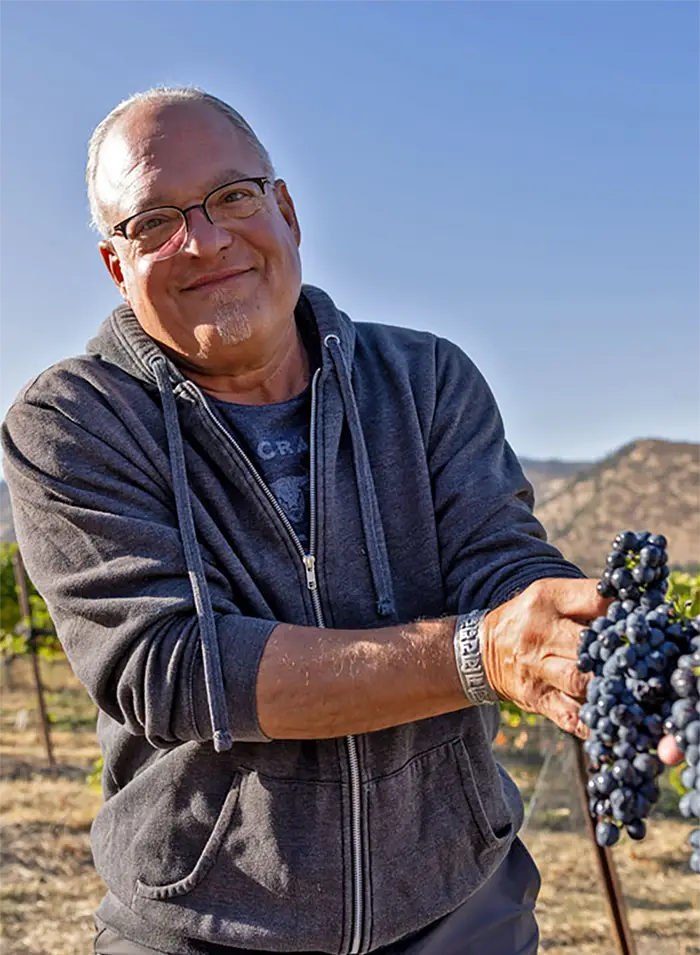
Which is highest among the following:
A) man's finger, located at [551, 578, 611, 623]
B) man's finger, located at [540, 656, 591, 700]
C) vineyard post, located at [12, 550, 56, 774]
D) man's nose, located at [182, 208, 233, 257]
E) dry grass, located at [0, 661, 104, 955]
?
man's nose, located at [182, 208, 233, 257]

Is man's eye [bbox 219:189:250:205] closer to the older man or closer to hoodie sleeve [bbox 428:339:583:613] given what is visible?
the older man

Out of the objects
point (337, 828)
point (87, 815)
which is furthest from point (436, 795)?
point (87, 815)

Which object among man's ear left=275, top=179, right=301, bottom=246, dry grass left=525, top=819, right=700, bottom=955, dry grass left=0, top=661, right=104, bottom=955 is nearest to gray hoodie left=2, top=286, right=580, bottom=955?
man's ear left=275, top=179, right=301, bottom=246

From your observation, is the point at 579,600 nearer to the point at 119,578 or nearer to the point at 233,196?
the point at 119,578

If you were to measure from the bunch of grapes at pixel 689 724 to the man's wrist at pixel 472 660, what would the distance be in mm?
399

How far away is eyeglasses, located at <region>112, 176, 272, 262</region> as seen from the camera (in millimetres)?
1985

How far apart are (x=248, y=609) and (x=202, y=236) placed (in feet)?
2.39

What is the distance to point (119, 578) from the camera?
5.89 ft

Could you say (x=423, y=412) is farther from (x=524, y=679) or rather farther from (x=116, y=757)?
(x=116, y=757)

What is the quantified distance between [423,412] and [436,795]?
78 cm

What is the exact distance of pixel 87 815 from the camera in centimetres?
719

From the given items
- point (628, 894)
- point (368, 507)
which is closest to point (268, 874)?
point (368, 507)

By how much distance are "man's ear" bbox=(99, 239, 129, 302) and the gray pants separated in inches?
52.8

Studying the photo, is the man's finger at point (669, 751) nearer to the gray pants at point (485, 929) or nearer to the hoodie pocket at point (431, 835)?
the hoodie pocket at point (431, 835)
